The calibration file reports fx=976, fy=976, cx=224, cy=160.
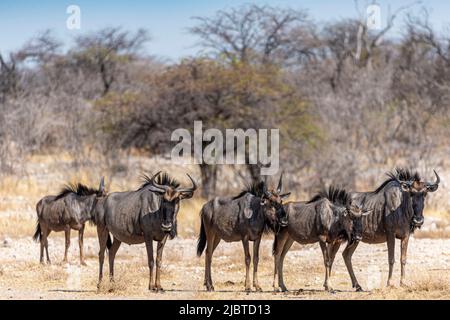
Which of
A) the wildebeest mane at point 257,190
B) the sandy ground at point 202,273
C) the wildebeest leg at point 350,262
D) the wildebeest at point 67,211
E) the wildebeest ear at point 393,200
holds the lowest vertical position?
the sandy ground at point 202,273

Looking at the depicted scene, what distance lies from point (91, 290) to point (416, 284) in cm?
384

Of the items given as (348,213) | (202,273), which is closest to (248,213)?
(348,213)

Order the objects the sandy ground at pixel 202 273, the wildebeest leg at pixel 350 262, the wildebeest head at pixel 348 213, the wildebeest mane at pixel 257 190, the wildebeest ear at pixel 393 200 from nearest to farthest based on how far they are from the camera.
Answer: the sandy ground at pixel 202 273
the wildebeest head at pixel 348 213
the wildebeest leg at pixel 350 262
the wildebeest mane at pixel 257 190
the wildebeest ear at pixel 393 200

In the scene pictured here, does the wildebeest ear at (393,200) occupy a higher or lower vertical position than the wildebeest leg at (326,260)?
higher

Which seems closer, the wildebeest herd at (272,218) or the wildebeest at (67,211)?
the wildebeest herd at (272,218)

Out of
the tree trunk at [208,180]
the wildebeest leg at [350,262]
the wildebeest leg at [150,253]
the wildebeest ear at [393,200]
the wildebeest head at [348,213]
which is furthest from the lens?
the tree trunk at [208,180]

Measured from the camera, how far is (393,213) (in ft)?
39.4

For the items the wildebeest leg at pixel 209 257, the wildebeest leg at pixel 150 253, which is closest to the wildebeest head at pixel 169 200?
the wildebeest leg at pixel 150 253

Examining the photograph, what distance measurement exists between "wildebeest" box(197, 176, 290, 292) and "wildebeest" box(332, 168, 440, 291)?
97cm

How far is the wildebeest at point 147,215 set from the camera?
1121cm

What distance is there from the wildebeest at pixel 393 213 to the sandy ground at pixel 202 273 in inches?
20.0

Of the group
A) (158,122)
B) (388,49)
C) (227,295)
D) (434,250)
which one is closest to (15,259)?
(227,295)

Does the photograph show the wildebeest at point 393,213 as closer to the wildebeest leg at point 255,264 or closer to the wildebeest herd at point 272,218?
the wildebeest herd at point 272,218
